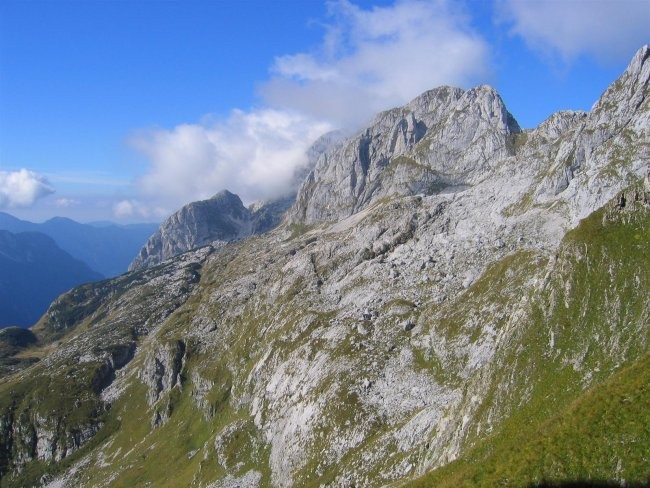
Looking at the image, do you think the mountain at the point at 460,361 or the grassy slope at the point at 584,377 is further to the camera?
the mountain at the point at 460,361

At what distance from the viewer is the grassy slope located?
31984 mm

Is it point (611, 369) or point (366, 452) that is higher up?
point (611, 369)

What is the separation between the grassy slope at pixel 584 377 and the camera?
3198 cm

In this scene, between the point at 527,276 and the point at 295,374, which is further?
the point at 295,374

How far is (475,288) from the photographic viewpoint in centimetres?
12275

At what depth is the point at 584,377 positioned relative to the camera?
57.1 meters

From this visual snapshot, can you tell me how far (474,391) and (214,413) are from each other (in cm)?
12282

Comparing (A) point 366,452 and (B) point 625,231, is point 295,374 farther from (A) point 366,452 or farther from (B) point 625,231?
(B) point 625,231

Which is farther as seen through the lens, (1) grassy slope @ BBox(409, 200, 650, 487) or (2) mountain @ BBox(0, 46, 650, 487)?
(2) mountain @ BBox(0, 46, 650, 487)

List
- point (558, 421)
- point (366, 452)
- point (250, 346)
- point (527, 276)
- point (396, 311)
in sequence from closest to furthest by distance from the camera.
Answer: point (558, 421) < point (366, 452) < point (527, 276) < point (396, 311) < point (250, 346)

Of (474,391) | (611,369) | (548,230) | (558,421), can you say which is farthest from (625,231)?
(548,230)

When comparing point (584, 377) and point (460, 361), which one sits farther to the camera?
point (460, 361)

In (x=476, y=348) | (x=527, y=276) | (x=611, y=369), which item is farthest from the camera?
(x=527, y=276)

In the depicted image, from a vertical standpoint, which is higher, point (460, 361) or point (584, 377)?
point (460, 361)
